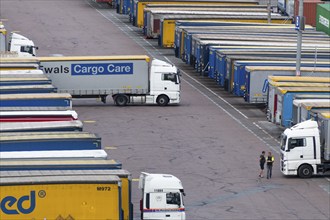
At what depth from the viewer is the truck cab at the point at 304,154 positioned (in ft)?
229

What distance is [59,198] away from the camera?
47.6 meters

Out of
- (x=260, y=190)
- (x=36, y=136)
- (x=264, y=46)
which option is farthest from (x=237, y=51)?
(x=36, y=136)

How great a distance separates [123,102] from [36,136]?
33.4 meters

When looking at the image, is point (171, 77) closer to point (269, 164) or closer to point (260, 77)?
point (260, 77)

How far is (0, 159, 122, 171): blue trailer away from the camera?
170 feet

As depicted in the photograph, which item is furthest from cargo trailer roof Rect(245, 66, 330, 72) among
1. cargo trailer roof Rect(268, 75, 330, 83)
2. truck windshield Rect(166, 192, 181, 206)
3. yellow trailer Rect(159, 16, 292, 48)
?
truck windshield Rect(166, 192, 181, 206)

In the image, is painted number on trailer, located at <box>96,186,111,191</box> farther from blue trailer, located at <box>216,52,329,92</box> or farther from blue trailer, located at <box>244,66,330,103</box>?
blue trailer, located at <box>216,52,329,92</box>

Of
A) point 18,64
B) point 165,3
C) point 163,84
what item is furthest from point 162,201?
point 165,3

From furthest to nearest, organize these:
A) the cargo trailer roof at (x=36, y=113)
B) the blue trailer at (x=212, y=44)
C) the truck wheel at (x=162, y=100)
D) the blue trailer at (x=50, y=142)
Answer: the blue trailer at (x=212, y=44), the truck wheel at (x=162, y=100), the cargo trailer roof at (x=36, y=113), the blue trailer at (x=50, y=142)

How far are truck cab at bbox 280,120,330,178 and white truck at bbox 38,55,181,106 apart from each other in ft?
79.1

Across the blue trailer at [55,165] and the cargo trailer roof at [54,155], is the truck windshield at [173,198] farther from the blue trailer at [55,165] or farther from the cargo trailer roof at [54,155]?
the blue trailer at [55,165]

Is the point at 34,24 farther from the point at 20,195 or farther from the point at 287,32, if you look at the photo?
the point at 20,195

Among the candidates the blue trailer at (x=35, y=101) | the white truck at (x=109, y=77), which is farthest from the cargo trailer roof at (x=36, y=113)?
the white truck at (x=109, y=77)

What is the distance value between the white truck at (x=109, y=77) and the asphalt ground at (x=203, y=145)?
1.32 metres
